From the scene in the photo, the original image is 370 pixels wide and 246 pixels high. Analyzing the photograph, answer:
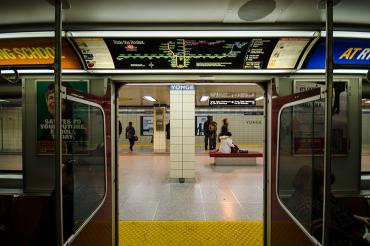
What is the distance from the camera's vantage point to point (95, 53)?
2.53 meters

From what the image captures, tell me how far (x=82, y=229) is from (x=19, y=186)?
2820mm

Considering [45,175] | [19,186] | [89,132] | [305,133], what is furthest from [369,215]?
[19,186]

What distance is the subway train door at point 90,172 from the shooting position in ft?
7.11

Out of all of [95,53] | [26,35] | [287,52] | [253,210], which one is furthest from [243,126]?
[26,35]

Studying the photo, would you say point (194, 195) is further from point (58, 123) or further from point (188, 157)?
point (58, 123)

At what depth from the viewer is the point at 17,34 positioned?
2320mm

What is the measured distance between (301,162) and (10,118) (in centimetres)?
442

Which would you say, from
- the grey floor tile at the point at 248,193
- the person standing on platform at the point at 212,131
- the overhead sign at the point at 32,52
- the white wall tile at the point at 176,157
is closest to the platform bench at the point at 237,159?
the white wall tile at the point at 176,157

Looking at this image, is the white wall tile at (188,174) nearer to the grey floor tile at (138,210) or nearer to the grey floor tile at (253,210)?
the grey floor tile at (138,210)

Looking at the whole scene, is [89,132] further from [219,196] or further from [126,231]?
[219,196]

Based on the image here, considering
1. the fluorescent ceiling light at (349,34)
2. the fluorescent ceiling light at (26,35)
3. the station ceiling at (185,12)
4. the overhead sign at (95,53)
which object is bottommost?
the overhead sign at (95,53)

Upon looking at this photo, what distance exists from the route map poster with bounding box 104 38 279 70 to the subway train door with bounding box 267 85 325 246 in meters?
0.50

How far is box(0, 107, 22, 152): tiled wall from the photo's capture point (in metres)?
4.33

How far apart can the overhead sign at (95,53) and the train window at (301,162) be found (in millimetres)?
1758
